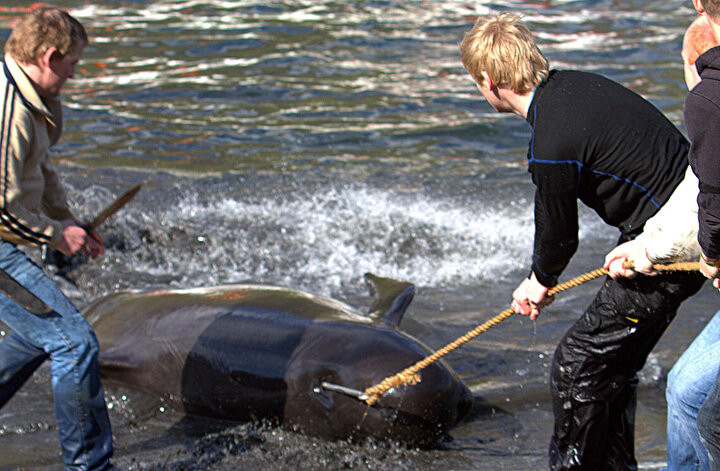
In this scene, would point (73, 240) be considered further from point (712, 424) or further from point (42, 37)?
point (712, 424)

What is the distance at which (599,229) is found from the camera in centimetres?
847

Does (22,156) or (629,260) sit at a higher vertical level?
(22,156)

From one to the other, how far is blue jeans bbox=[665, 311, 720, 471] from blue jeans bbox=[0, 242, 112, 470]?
8.75 ft

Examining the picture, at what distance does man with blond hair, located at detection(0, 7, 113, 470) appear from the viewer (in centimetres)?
392

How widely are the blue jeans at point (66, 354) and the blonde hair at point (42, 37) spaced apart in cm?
91

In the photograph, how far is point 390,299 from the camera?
18.9 feet

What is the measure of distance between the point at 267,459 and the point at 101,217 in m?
1.71

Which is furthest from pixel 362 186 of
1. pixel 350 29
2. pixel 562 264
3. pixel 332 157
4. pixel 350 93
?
pixel 350 29

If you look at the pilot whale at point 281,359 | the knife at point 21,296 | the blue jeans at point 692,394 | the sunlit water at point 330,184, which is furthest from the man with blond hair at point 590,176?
the knife at point 21,296

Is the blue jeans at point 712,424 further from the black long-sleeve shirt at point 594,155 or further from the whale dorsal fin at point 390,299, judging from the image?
the whale dorsal fin at point 390,299

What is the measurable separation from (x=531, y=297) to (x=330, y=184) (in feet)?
20.2

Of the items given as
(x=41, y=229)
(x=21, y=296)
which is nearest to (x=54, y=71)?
(x=41, y=229)

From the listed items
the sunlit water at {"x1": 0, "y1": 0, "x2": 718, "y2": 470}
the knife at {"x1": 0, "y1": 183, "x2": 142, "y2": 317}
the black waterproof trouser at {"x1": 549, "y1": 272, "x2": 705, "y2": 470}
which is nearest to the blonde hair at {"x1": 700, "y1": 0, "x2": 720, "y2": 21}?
the black waterproof trouser at {"x1": 549, "y1": 272, "x2": 705, "y2": 470}

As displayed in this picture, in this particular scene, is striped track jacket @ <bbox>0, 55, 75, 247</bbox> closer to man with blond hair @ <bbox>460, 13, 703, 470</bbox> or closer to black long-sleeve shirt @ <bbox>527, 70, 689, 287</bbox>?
man with blond hair @ <bbox>460, 13, 703, 470</bbox>
